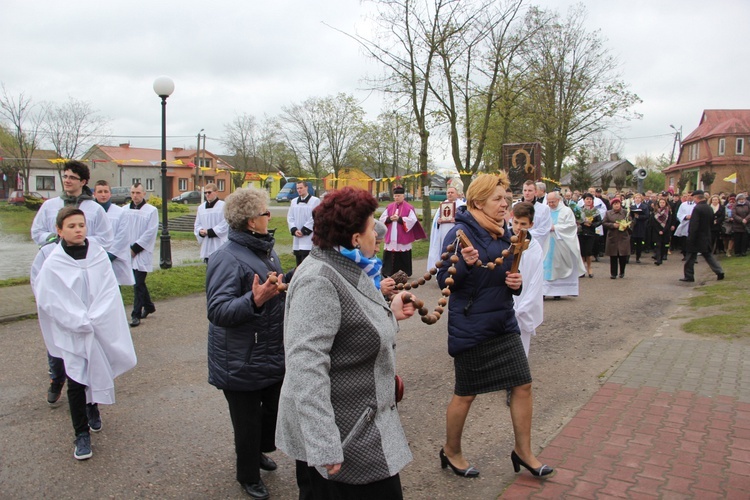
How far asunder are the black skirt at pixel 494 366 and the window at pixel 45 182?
7143 cm

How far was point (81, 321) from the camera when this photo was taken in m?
4.21

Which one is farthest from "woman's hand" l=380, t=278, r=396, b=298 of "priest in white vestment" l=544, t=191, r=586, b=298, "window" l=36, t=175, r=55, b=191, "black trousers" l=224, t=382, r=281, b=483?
"window" l=36, t=175, r=55, b=191

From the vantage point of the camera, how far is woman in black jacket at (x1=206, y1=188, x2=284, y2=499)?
136 inches

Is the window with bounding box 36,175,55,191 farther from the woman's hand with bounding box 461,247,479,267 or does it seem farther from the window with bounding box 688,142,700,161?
the woman's hand with bounding box 461,247,479,267

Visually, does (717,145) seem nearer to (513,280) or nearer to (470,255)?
(513,280)

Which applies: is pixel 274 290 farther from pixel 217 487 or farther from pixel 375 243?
pixel 217 487

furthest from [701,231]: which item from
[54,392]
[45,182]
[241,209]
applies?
[45,182]

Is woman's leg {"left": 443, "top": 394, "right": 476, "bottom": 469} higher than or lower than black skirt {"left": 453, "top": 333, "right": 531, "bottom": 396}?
lower

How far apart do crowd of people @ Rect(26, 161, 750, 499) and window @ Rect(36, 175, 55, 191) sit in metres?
66.9

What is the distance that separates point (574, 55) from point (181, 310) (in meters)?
30.1

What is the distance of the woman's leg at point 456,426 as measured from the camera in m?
3.93

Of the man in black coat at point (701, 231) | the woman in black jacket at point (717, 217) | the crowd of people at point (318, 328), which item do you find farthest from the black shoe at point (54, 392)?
the woman in black jacket at point (717, 217)

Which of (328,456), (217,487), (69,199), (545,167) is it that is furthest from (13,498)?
(545,167)

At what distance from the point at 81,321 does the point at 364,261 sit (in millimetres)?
2616
